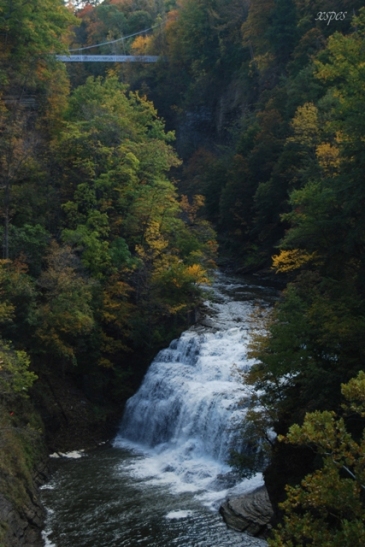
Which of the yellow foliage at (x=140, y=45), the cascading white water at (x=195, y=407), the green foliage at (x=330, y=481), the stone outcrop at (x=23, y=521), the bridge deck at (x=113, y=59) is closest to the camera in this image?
the green foliage at (x=330, y=481)

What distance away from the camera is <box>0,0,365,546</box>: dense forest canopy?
55.8 ft

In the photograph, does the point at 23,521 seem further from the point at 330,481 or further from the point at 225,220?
the point at 225,220

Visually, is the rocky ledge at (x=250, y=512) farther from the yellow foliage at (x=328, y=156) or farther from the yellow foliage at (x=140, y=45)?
the yellow foliage at (x=140, y=45)

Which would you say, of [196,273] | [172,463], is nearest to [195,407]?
[172,463]

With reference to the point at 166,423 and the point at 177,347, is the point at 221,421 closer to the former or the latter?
the point at 166,423

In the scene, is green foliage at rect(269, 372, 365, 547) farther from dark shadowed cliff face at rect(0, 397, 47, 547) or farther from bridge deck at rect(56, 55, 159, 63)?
bridge deck at rect(56, 55, 159, 63)

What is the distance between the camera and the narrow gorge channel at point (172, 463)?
738 inches

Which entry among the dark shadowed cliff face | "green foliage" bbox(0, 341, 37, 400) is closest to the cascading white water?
the dark shadowed cliff face

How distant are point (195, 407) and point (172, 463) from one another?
2.33 m

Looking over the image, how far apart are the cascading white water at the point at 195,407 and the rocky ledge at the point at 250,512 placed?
1.44m

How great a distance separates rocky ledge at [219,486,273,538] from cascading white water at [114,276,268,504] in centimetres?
144

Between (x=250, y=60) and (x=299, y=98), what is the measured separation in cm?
1904

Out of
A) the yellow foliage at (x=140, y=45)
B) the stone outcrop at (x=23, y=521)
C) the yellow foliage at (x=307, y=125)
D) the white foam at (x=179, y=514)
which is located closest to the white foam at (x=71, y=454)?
the stone outcrop at (x=23, y=521)

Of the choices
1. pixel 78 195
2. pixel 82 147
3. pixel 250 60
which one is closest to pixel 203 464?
pixel 78 195
